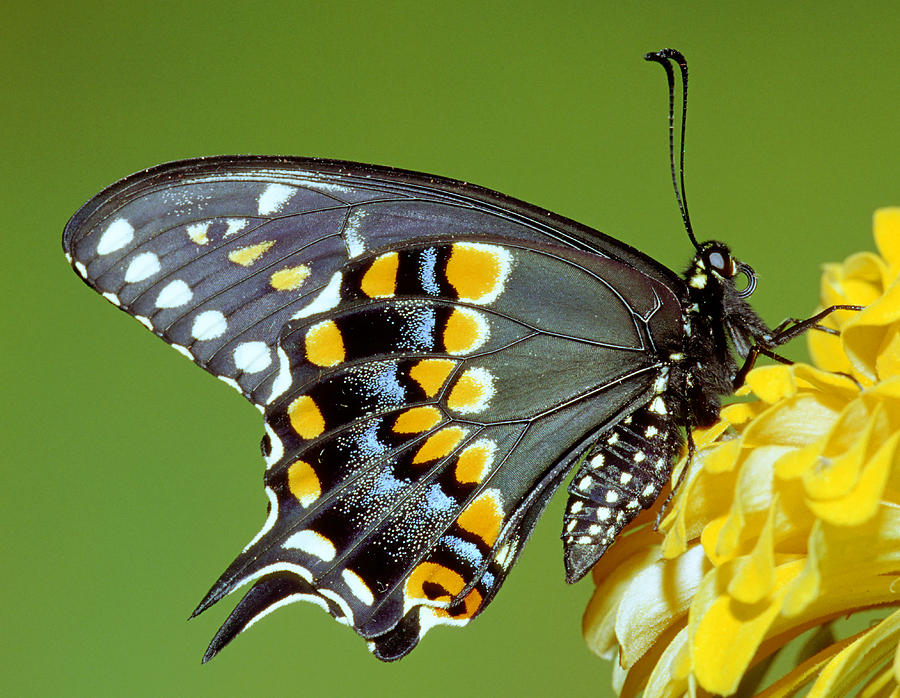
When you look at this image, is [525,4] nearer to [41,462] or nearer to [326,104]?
[326,104]

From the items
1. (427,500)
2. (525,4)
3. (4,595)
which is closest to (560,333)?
(427,500)

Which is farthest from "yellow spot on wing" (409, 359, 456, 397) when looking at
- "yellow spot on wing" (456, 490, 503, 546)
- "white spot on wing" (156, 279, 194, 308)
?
"white spot on wing" (156, 279, 194, 308)

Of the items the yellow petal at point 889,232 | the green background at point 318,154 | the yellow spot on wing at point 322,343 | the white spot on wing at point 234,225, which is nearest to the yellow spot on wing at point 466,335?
the yellow spot on wing at point 322,343

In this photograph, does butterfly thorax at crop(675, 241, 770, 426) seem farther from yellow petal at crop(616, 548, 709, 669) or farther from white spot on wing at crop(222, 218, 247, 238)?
white spot on wing at crop(222, 218, 247, 238)

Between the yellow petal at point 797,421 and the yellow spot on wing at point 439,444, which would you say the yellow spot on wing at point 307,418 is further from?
the yellow petal at point 797,421

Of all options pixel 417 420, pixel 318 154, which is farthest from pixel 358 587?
pixel 318 154

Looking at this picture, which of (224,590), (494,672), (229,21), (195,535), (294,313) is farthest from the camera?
(229,21)

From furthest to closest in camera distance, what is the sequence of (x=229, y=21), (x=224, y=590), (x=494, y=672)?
(x=229, y=21) < (x=494, y=672) < (x=224, y=590)
